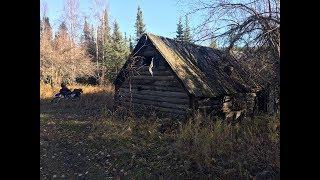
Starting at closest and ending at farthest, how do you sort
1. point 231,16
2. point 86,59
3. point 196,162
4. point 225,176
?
point 225,176
point 196,162
point 231,16
point 86,59

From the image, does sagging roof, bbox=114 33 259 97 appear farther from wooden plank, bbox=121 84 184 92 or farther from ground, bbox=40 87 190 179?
ground, bbox=40 87 190 179

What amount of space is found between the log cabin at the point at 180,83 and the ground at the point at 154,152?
5.78ft

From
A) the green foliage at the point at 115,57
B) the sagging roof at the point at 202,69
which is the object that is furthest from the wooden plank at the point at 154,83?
the green foliage at the point at 115,57

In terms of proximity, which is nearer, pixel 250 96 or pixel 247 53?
pixel 247 53

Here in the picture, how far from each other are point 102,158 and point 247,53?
5.55m

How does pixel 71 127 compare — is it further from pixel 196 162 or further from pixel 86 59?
pixel 86 59

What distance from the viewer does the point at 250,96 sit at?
56.1 ft

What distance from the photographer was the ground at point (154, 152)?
7500 mm

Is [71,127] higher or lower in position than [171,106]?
lower

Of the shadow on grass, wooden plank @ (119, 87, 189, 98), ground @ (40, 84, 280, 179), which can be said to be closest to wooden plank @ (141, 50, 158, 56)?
wooden plank @ (119, 87, 189, 98)

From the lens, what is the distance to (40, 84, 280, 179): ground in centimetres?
750

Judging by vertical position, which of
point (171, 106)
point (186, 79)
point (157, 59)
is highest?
point (157, 59)

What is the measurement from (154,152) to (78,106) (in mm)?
13839
